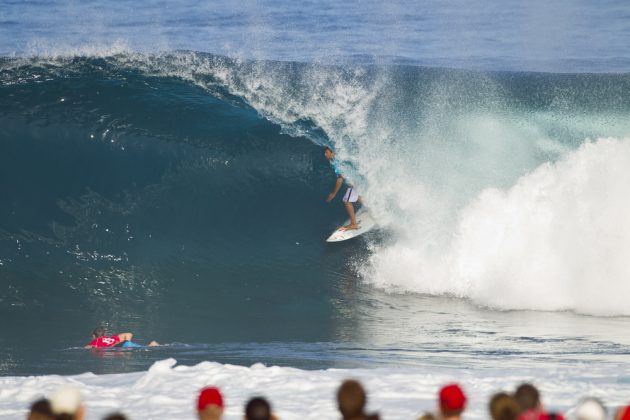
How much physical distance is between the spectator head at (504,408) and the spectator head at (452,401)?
0.24 m

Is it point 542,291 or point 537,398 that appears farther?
point 542,291

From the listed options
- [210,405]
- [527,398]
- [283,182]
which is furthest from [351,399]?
[283,182]

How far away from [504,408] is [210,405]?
3.98 feet

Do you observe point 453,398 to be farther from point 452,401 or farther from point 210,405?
point 210,405

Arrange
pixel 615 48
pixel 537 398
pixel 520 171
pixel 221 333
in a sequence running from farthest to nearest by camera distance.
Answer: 1. pixel 615 48
2. pixel 520 171
3. pixel 221 333
4. pixel 537 398

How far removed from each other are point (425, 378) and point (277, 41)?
2743 centimetres

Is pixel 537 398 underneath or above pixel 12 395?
above

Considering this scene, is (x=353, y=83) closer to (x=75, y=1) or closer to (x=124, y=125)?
(x=124, y=125)

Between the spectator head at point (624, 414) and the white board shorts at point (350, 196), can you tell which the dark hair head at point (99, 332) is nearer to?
the white board shorts at point (350, 196)

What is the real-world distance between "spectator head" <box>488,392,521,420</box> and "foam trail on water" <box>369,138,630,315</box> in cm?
869

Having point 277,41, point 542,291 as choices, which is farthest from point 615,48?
point 542,291

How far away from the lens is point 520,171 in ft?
53.4

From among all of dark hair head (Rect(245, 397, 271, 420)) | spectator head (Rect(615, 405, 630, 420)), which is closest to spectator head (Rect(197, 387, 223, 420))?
dark hair head (Rect(245, 397, 271, 420))

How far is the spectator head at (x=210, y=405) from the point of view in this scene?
4.22m
